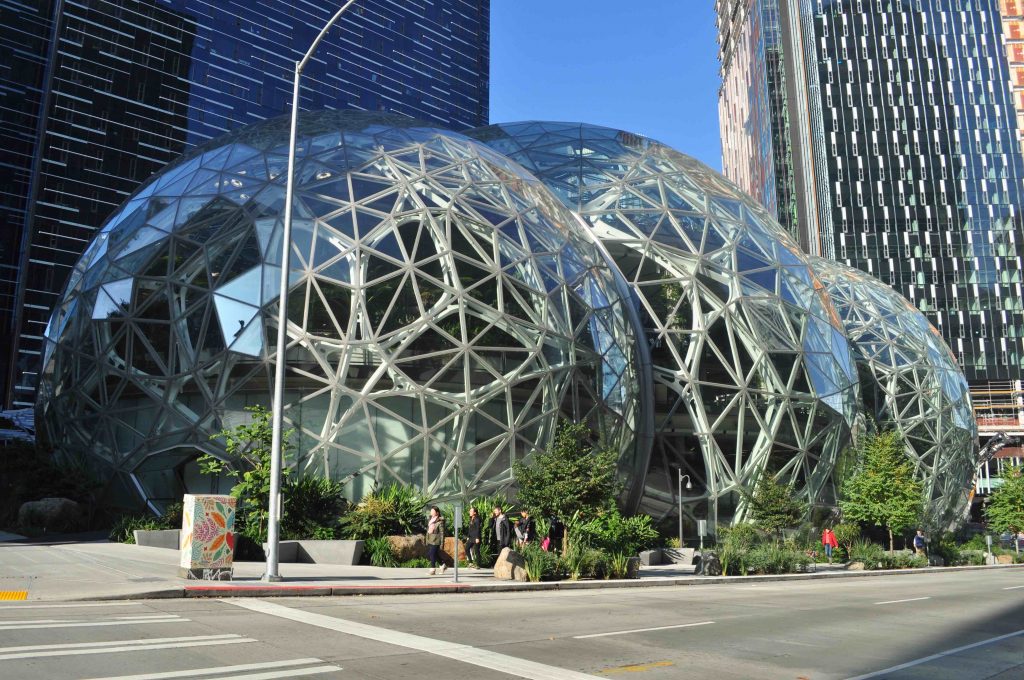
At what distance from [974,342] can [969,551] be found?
85435mm

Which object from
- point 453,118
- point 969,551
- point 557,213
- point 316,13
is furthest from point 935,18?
point 557,213

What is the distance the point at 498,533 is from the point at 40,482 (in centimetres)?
1649

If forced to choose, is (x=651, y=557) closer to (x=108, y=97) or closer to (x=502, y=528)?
(x=502, y=528)

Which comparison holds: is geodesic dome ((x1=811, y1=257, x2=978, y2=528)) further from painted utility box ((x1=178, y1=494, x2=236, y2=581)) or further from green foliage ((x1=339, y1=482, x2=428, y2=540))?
painted utility box ((x1=178, y1=494, x2=236, y2=581))

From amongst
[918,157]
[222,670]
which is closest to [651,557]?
[222,670]

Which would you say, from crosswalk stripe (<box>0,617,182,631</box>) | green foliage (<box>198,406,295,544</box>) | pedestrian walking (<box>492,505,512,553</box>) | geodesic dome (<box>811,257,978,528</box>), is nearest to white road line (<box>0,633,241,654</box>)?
crosswalk stripe (<box>0,617,182,631</box>)

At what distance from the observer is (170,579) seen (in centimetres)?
1509

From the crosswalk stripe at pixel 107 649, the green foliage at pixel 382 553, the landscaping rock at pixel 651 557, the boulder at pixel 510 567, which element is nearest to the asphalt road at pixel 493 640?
the crosswalk stripe at pixel 107 649

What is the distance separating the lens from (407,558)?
22.6 metres

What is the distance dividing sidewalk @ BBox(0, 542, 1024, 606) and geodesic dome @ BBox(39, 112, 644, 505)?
4.09 m

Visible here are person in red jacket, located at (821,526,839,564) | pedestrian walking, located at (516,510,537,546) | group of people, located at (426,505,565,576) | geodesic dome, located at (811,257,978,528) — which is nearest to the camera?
group of people, located at (426,505,565,576)

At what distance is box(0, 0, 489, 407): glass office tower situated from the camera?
264 feet

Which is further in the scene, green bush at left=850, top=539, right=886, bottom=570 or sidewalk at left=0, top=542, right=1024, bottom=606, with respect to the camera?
green bush at left=850, top=539, right=886, bottom=570

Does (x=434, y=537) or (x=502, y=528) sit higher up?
(x=502, y=528)
